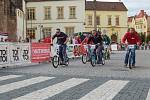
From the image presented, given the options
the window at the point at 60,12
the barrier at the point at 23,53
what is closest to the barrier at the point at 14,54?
the barrier at the point at 23,53

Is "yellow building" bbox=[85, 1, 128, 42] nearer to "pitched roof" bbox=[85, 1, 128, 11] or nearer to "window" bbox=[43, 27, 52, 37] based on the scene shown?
"pitched roof" bbox=[85, 1, 128, 11]

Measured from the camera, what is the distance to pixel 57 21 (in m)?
84.9

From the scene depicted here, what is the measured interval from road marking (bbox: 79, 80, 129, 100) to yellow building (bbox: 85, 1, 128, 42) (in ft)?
291

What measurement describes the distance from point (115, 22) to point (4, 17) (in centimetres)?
6049

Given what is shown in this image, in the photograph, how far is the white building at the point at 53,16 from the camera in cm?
8300

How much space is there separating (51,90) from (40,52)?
12892 millimetres

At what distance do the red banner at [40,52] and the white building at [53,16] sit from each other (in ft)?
187

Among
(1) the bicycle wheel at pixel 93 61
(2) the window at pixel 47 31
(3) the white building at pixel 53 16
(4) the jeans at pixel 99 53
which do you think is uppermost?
(3) the white building at pixel 53 16

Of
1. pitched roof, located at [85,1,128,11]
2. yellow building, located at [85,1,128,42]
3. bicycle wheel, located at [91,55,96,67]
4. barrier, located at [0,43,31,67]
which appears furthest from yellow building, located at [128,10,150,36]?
barrier, located at [0,43,31,67]

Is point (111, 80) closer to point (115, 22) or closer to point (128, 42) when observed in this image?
point (128, 42)

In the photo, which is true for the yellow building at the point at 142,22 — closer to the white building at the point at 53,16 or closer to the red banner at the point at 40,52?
the white building at the point at 53,16

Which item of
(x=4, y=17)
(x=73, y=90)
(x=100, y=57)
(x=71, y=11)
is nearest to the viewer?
(x=73, y=90)

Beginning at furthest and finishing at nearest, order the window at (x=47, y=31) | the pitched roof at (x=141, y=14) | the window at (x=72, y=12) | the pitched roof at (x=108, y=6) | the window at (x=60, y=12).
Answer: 1. the pitched roof at (x=141, y=14)
2. the pitched roof at (x=108, y=6)
3. the window at (x=47, y=31)
4. the window at (x=60, y=12)
5. the window at (x=72, y=12)

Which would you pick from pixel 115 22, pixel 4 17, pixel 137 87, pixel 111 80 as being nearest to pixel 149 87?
pixel 137 87
